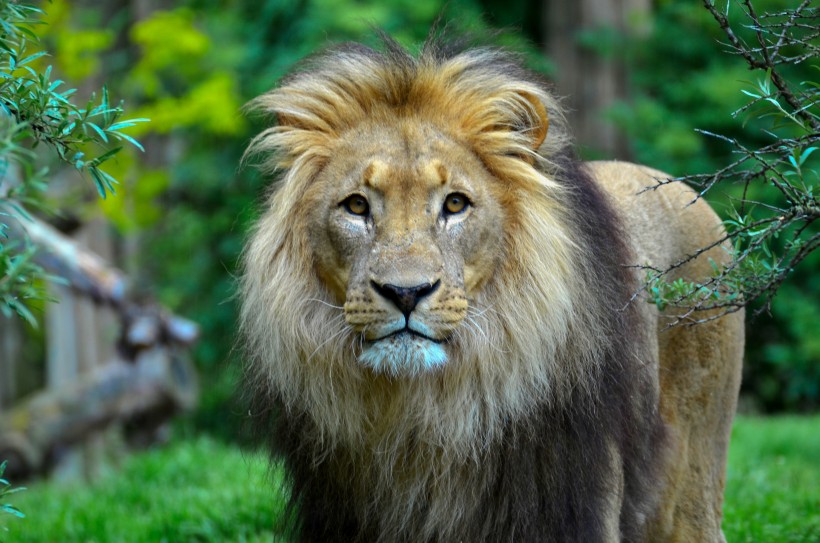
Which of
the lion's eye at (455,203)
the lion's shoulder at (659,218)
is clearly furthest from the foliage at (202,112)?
the lion's eye at (455,203)

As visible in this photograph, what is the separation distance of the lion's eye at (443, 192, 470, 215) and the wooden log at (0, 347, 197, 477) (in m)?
5.98

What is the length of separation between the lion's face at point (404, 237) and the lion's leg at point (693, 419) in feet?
4.03

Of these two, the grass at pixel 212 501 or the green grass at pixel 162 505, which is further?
the green grass at pixel 162 505

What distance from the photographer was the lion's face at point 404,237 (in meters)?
3.39

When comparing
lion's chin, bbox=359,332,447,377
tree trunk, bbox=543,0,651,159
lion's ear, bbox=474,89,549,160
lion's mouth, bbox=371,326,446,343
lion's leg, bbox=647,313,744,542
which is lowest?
lion's leg, bbox=647,313,744,542

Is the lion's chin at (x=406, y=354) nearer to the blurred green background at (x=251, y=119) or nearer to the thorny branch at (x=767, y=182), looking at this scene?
the thorny branch at (x=767, y=182)

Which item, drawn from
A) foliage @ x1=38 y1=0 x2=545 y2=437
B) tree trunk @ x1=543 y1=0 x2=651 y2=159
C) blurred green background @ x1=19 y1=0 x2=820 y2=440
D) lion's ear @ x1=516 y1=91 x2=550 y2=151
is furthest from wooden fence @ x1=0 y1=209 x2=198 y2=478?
tree trunk @ x1=543 y1=0 x2=651 y2=159

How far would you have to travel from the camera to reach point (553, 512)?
11.8 ft

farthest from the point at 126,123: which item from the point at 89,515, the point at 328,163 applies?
the point at 89,515

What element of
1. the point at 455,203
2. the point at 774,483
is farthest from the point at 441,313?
the point at 774,483

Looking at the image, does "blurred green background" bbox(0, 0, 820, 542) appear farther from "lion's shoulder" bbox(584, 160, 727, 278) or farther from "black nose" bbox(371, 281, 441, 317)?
"black nose" bbox(371, 281, 441, 317)

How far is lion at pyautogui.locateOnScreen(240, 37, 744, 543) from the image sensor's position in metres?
3.57

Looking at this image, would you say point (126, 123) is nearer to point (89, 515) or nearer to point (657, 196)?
point (657, 196)

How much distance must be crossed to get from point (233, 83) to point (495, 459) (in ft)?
28.0
